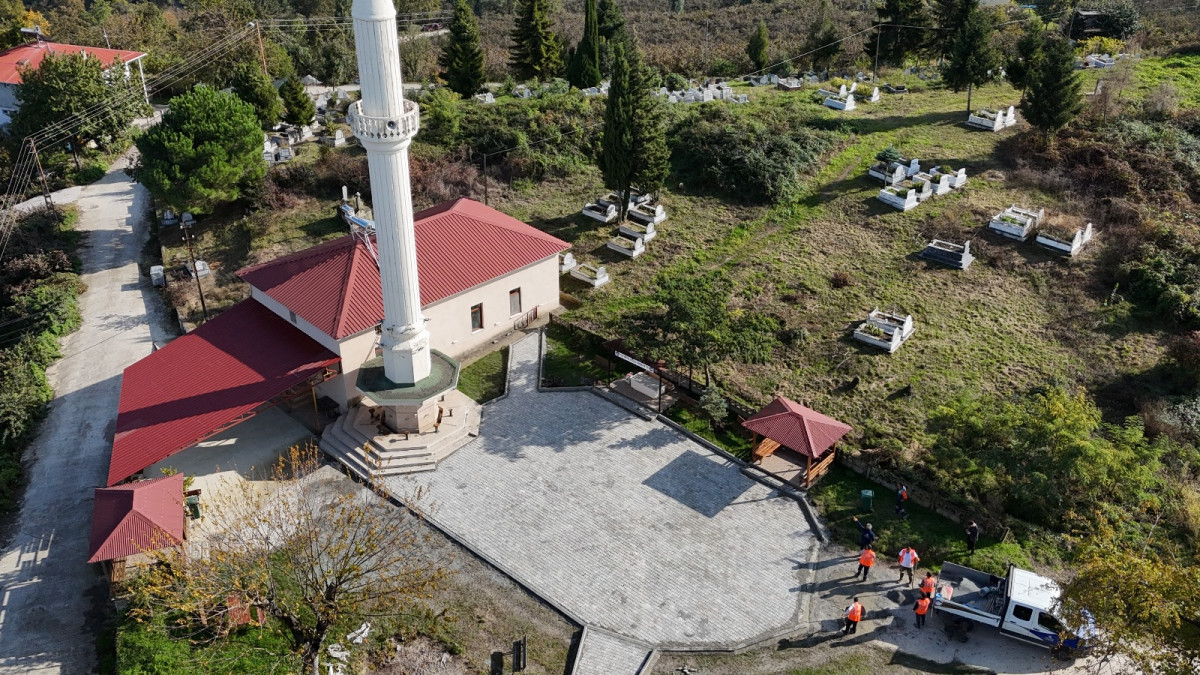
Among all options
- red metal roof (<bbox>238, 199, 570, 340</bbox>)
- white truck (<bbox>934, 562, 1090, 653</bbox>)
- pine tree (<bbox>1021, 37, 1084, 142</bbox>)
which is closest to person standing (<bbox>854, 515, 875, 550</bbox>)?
white truck (<bbox>934, 562, 1090, 653</bbox>)

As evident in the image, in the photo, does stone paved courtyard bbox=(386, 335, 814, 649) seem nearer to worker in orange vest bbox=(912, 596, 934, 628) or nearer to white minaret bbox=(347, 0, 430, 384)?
worker in orange vest bbox=(912, 596, 934, 628)

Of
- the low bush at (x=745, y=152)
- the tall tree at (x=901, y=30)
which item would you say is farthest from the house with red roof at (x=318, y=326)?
the tall tree at (x=901, y=30)

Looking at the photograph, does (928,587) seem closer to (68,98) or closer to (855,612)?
(855,612)

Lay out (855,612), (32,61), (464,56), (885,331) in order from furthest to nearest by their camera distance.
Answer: (32,61) → (464,56) → (885,331) → (855,612)

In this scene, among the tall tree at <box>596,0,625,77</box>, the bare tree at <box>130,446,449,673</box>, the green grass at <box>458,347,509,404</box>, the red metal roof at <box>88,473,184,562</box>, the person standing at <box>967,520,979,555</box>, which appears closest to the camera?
the bare tree at <box>130,446,449,673</box>

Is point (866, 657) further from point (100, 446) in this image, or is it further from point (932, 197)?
point (932, 197)

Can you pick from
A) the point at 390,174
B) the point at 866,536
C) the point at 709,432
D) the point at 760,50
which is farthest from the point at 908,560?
the point at 760,50
